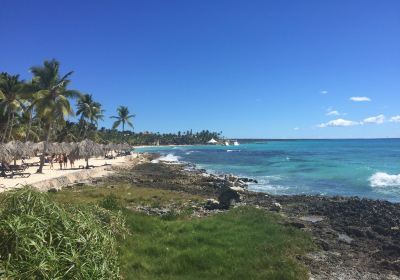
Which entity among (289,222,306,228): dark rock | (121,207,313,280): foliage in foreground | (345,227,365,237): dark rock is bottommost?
(345,227,365,237): dark rock

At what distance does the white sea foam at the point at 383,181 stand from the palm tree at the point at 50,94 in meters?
27.6

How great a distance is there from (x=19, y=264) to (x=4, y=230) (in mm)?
815

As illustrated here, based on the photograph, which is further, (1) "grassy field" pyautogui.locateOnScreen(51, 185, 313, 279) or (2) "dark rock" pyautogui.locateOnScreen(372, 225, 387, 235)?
(2) "dark rock" pyautogui.locateOnScreen(372, 225, 387, 235)

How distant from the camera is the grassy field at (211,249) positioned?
9.82m

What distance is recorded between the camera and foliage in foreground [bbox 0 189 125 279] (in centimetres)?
607

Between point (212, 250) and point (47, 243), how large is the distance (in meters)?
5.39

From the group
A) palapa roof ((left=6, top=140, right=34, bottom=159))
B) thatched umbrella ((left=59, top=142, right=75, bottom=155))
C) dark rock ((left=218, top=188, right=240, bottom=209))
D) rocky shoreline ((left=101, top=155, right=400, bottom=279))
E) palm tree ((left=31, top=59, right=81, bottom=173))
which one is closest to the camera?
rocky shoreline ((left=101, top=155, right=400, bottom=279))

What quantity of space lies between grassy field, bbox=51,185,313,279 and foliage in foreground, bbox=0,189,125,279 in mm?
Result: 1932

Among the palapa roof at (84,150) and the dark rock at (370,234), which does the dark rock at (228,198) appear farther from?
the palapa roof at (84,150)

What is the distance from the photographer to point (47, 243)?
261 inches

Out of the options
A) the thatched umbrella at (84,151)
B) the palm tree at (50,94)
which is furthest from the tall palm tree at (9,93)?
the thatched umbrella at (84,151)

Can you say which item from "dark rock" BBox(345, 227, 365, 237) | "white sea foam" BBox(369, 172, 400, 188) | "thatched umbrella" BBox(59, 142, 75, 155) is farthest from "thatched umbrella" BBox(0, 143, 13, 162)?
"white sea foam" BBox(369, 172, 400, 188)

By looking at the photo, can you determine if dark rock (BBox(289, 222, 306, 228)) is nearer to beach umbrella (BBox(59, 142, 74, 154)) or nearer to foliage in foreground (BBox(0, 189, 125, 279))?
foliage in foreground (BBox(0, 189, 125, 279))

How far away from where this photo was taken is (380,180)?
41.0 m
